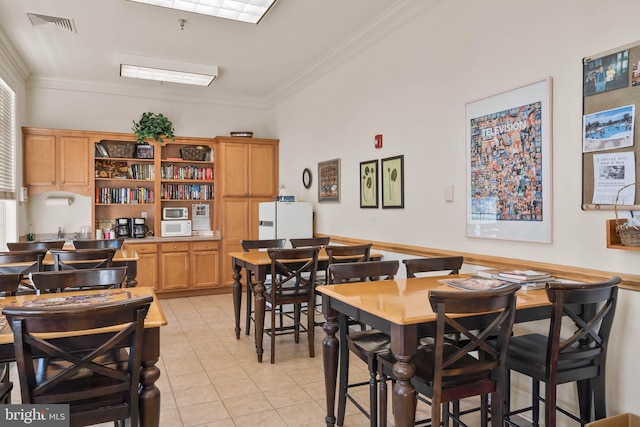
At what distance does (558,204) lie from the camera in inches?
100

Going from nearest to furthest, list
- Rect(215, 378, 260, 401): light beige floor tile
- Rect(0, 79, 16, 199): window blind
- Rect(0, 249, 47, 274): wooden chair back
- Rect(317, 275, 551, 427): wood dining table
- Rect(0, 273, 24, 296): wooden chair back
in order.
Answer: Rect(317, 275, 551, 427): wood dining table → Rect(0, 273, 24, 296): wooden chair back → Rect(215, 378, 260, 401): light beige floor tile → Rect(0, 249, 47, 274): wooden chair back → Rect(0, 79, 16, 199): window blind

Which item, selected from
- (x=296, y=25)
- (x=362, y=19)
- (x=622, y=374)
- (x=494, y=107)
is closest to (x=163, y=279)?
(x=296, y=25)

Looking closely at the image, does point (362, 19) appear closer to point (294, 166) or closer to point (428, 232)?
point (428, 232)

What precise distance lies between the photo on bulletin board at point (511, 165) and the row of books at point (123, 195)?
4862 millimetres

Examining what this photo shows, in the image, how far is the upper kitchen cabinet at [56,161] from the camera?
5543 millimetres

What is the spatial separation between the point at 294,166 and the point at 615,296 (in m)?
4.84

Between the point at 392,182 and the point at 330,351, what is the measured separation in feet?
6.88

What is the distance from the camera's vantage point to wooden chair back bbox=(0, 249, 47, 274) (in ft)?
10.3

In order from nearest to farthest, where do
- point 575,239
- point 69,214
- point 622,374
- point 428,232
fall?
point 622,374 < point 575,239 < point 428,232 < point 69,214

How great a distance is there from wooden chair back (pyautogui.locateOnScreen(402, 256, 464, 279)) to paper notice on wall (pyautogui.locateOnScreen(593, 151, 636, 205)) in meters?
0.91

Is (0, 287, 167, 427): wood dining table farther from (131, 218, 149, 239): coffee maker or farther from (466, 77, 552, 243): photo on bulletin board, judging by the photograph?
(131, 218, 149, 239): coffee maker

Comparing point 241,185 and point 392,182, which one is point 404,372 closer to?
point 392,182

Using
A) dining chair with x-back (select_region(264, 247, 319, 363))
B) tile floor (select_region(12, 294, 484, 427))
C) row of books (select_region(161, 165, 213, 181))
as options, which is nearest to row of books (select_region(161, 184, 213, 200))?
row of books (select_region(161, 165, 213, 181))

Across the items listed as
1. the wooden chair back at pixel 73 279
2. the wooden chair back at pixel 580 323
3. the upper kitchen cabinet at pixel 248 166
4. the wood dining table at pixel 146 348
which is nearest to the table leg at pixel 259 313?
the wooden chair back at pixel 73 279
